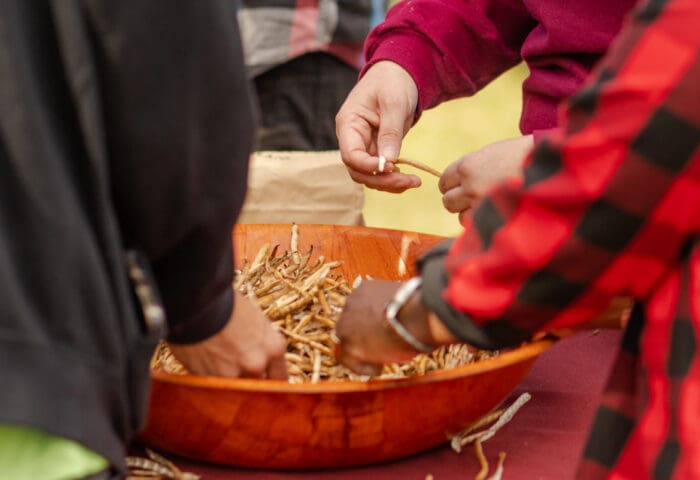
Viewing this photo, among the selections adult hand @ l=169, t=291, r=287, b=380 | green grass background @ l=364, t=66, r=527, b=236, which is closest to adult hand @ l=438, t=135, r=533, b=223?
adult hand @ l=169, t=291, r=287, b=380

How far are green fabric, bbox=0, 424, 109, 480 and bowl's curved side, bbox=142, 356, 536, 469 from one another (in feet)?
0.59

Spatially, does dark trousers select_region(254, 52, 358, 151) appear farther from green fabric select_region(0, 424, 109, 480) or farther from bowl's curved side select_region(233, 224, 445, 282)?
green fabric select_region(0, 424, 109, 480)

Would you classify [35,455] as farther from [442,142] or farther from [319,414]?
[442,142]

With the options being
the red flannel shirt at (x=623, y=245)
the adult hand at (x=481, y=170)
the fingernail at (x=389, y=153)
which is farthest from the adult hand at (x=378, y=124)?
the red flannel shirt at (x=623, y=245)

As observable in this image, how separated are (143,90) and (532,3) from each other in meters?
0.76

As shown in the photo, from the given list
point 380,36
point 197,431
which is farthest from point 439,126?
point 197,431

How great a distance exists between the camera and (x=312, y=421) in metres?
0.78

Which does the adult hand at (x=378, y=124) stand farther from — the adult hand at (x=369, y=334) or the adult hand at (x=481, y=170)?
A: the adult hand at (x=369, y=334)

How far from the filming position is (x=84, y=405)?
0.58 metres

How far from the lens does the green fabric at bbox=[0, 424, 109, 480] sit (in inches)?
23.1

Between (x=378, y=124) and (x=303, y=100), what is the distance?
573 mm

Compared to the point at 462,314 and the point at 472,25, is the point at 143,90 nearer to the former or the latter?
the point at 462,314

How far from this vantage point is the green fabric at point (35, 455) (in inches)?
23.1

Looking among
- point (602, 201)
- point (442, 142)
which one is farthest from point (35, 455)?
point (442, 142)
